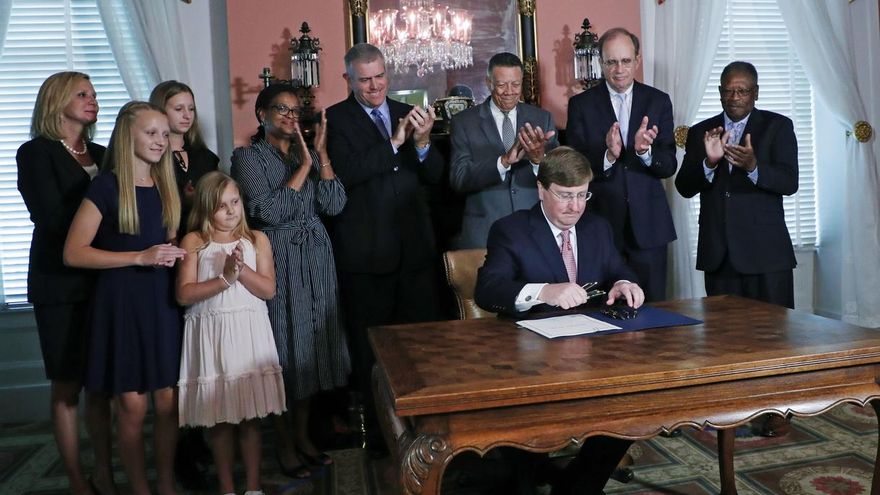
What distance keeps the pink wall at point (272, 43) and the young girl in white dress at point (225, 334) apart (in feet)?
6.42

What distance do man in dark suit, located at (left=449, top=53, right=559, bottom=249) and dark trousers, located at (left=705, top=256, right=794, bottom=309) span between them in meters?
1.01

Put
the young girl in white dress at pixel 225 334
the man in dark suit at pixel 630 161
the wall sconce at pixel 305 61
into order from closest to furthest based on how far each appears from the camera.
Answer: the young girl in white dress at pixel 225 334 → the man in dark suit at pixel 630 161 → the wall sconce at pixel 305 61

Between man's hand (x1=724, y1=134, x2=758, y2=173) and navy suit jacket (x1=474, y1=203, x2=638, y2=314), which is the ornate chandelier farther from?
navy suit jacket (x1=474, y1=203, x2=638, y2=314)

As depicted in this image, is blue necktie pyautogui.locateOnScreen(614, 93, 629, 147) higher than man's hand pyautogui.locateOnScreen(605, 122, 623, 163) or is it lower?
higher

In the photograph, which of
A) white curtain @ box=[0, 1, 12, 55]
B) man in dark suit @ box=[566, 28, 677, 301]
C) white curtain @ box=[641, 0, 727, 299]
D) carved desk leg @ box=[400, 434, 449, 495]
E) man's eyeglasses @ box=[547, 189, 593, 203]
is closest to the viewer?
carved desk leg @ box=[400, 434, 449, 495]

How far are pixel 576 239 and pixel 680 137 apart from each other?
9.03 feet

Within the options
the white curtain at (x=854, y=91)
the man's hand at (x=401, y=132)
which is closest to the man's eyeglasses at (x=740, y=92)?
the man's hand at (x=401, y=132)

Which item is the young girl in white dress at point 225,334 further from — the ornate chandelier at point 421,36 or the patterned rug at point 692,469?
the ornate chandelier at point 421,36

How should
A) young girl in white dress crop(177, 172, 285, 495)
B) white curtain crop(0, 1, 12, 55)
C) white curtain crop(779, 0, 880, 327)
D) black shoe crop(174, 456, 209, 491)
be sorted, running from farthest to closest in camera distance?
white curtain crop(779, 0, 880, 327) → white curtain crop(0, 1, 12, 55) → black shoe crop(174, 456, 209, 491) → young girl in white dress crop(177, 172, 285, 495)

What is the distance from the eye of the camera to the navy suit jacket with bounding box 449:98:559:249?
11.9 feet

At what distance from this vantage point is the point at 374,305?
359cm

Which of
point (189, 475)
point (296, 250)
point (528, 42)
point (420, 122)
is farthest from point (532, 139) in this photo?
point (189, 475)

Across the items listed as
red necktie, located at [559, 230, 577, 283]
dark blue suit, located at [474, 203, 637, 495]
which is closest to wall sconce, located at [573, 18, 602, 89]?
dark blue suit, located at [474, 203, 637, 495]

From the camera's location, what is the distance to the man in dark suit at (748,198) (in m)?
3.59
